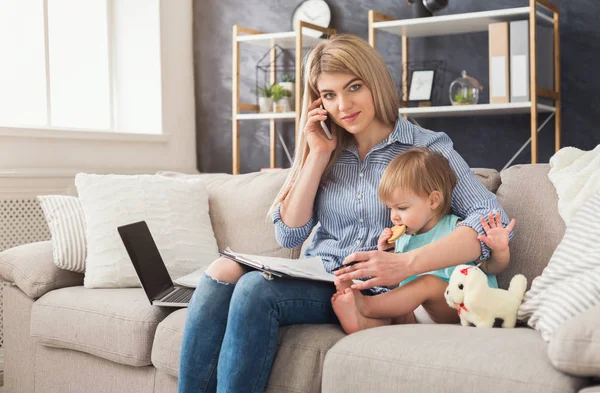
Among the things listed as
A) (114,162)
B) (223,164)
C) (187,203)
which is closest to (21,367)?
(187,203)

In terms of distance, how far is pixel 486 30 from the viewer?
3697mm

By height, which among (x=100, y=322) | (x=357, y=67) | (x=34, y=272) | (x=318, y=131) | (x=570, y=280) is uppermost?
(x=357, y=67)

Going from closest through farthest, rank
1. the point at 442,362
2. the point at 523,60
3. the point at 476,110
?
the point at 442,362, the point at 523,60, the point at 476,110

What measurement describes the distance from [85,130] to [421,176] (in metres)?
2.32

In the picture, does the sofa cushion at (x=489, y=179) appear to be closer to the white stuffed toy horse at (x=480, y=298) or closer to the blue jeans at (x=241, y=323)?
the white stuffed toy horse at (x=480, y=298)

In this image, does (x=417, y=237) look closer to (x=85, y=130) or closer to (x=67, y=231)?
(x=67, y=231)

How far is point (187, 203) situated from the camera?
9.07 ft

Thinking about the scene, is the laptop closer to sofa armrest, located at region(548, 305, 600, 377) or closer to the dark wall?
sofa armrest, located at region(548, 305, 600, 377)

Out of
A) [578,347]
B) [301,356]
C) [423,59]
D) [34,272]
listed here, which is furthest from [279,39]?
[578,347]

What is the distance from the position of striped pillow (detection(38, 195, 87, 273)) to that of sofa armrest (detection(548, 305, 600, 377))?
168 centimetres

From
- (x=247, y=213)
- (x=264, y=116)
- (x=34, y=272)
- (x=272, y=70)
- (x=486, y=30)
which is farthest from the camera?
(x=272, y=70)

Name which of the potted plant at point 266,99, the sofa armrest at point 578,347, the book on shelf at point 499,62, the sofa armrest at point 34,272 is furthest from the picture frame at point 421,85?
the sofa armrest at point 578,347

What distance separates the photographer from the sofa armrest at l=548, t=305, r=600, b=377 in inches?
55.7

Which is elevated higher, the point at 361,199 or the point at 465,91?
the point at 465,91
